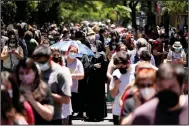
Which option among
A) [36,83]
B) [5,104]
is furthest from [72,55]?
[5,104]

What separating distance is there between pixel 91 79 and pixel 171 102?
7442 millimetres

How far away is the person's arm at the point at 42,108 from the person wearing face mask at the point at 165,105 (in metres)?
1.30

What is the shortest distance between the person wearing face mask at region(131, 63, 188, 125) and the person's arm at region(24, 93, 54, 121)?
1304 mm

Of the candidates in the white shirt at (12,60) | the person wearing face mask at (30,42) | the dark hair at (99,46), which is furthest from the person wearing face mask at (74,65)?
the dark hair at (99,46)

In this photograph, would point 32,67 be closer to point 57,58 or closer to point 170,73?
point 170,73

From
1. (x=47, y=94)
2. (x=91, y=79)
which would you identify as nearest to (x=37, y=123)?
(x=47, y=94)

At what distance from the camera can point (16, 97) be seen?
Result: 528 cm

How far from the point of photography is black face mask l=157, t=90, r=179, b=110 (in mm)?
4613

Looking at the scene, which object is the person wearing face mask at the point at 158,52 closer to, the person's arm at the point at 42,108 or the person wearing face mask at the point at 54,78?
the person wearing face mask at the point at 54,78

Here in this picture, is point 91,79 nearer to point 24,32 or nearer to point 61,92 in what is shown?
point 24,32

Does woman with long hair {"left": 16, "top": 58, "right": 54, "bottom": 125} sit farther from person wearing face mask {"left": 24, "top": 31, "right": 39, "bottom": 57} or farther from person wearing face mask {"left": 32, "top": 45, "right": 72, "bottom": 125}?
person wearing face mask {"left": 24, "top": 31, "right": 39, "bottom": 57}

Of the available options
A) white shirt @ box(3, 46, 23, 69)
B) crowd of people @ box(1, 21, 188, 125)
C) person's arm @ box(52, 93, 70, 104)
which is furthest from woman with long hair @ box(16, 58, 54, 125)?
white shirt @ box(3, 46, 23, 69)

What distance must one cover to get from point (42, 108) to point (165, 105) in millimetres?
1545

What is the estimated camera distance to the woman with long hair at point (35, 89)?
576 centimetres
